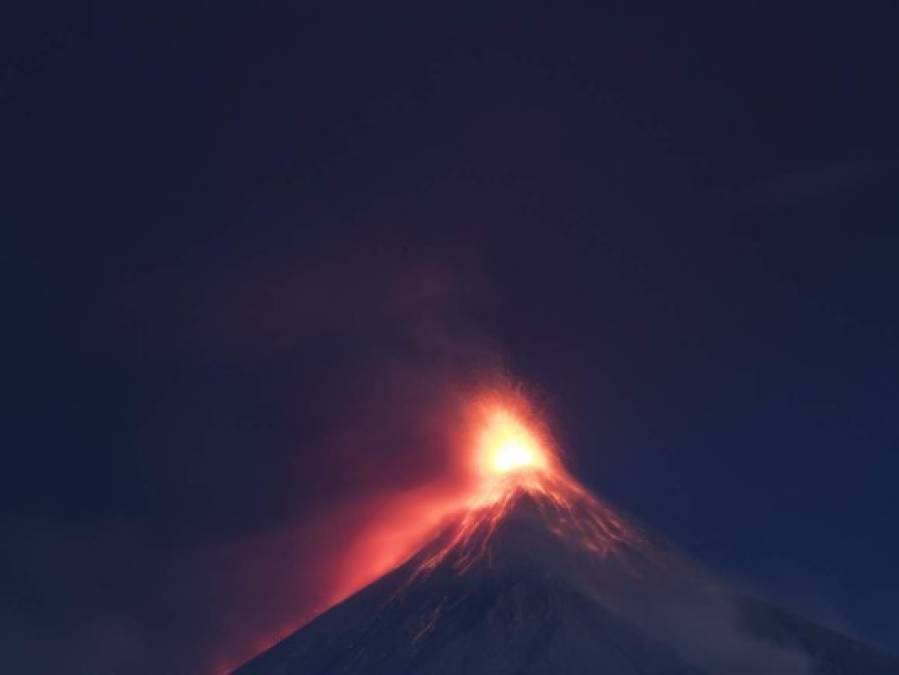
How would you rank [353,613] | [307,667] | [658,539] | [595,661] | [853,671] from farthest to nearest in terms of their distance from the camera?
[658,539] → [353,613] → [307,667] → [853,671] → [595,661]

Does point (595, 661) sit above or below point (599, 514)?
below

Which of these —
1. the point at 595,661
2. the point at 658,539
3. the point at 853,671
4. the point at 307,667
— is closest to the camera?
the point at 595,661

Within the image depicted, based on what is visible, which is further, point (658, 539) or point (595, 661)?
point (658, 539)

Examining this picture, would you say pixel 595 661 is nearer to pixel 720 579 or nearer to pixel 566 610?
pixel 566 610

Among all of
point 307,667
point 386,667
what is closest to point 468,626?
point 386,667

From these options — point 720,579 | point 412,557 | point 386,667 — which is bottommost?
point 386,667
